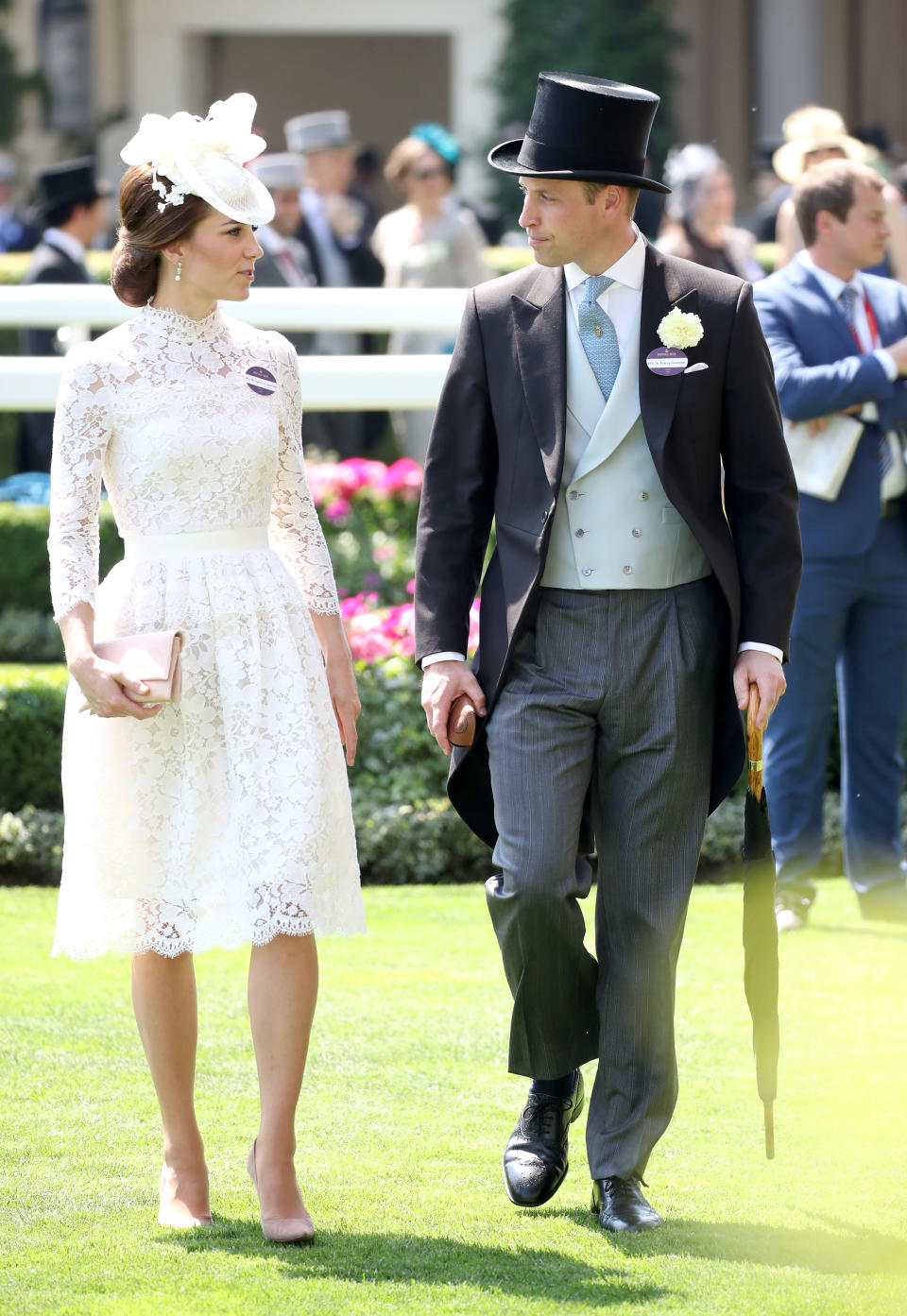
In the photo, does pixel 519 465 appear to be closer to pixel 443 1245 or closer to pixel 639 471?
pixel 639 471

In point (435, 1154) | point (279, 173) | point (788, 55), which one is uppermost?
point (279, 173)

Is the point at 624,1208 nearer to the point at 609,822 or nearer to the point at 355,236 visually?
the point at 609,822

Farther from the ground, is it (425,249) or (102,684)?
(102,684)

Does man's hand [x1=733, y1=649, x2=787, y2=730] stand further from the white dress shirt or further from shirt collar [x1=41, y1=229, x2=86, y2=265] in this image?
shirt collar [x1=41, y1=229, x2=86, y2=265]

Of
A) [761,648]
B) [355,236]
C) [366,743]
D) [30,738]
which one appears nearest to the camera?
[761,648]

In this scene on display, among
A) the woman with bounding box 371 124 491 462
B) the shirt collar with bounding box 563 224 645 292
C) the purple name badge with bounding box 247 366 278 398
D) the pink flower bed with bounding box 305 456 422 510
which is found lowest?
the pink flower bed with bounding box 305 456 422 510

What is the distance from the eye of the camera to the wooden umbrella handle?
3.65 m

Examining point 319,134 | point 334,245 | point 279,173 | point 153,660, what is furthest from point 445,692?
point 319,134

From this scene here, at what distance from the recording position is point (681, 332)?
3.62 m

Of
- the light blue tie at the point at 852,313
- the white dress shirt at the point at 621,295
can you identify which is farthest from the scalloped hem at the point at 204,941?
the light blue tie at the point at 852,313

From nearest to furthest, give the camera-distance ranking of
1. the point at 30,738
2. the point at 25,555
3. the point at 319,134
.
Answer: the point at 30,738
the point at 25,555
the point at 319,134

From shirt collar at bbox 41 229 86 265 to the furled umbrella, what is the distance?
6.96m

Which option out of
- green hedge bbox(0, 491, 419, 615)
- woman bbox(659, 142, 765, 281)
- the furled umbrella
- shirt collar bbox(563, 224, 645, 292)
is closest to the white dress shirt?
shirt collar bbox(563, 224, 645, 292)

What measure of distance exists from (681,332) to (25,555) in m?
5.15
